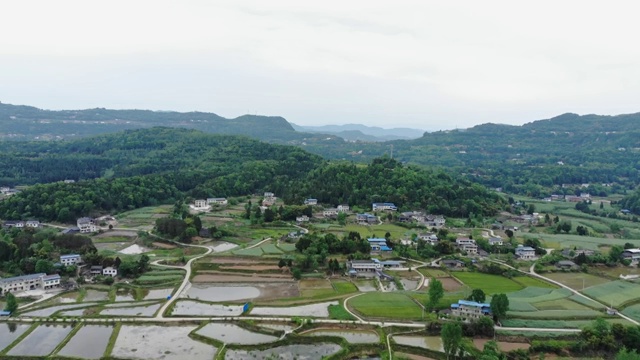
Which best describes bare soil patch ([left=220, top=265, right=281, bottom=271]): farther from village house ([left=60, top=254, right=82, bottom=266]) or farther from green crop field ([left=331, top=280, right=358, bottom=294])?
village house ([left=60, top=254, right=82, bottom=266])

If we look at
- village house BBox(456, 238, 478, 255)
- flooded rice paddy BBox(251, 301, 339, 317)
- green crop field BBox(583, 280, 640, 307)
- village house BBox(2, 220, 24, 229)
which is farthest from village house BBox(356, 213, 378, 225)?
village house BBox(2, 220, 24, 229)

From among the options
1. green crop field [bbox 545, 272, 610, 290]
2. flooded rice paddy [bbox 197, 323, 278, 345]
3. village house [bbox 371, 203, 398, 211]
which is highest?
village house [bbox 371, 203, 398, 211]

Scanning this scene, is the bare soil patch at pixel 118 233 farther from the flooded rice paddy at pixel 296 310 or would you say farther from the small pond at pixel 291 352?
the small pond at pixel 291 352

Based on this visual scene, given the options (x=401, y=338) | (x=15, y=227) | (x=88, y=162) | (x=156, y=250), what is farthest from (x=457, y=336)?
(x=88, y=162)

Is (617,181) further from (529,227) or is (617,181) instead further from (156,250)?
(156,250)

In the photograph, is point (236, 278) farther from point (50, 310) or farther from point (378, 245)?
point (378, 245)

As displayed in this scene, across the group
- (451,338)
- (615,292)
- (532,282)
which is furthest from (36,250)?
(615,292)
